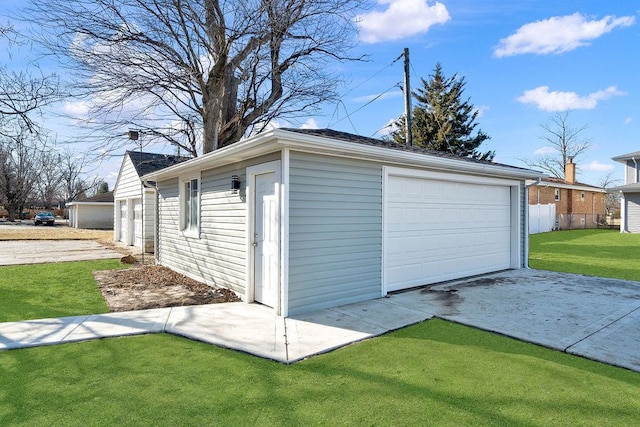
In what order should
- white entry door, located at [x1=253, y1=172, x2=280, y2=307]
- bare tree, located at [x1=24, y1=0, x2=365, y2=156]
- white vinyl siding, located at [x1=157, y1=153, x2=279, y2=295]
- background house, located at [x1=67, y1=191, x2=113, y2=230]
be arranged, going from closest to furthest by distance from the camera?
white entry door, located at [x1=253, y1=172, x2=280, y2=307] < white vinyl siding, located at [x1=157, y1=153, x2=279, y2=295] < bare tree, located at [x1=24, y1=0, x2=365, y2=156] < background house, located at [x1=67, y1=191, x2=113, y2=230]

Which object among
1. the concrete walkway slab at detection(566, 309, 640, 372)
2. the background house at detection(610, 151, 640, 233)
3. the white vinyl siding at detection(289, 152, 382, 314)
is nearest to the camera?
the concrete walkway slab at detection(566, 309, 640, 372)

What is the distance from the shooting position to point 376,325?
4879 millimetres

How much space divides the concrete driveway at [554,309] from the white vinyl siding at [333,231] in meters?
0.87

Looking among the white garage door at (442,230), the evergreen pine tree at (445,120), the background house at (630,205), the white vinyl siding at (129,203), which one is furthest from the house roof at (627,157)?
the white vinyl siding at (129,203)

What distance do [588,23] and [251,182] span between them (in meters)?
11.5

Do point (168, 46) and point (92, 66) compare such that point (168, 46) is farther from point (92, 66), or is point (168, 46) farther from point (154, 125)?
point (154, 125)

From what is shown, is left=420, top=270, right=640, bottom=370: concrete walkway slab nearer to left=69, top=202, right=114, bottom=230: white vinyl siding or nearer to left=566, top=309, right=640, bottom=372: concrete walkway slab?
left=566, top=309, right=640, bottom=372: concrete walkway slab

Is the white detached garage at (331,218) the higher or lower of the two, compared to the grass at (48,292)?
higher

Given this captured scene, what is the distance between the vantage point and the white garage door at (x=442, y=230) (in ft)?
22.6

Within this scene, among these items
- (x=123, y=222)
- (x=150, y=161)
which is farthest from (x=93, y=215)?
(x=150, y=161)

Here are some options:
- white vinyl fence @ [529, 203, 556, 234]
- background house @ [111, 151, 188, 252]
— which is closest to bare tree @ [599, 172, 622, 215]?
white vinyl fence @ [529, 203, 556, 234]

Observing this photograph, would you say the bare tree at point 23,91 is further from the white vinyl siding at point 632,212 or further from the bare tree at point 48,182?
the bare tree at point 48,182

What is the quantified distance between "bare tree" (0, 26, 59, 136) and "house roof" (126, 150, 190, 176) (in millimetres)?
6627

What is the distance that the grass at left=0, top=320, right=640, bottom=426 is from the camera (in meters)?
2.75
